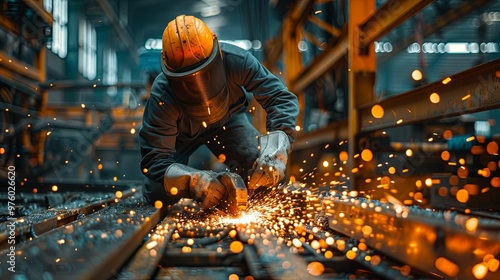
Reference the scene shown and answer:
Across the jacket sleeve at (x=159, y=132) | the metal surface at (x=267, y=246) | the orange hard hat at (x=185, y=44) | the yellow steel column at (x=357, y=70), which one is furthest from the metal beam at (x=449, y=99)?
the jacket sleeve at (x=159, y=132)

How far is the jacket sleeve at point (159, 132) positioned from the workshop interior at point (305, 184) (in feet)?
0.87

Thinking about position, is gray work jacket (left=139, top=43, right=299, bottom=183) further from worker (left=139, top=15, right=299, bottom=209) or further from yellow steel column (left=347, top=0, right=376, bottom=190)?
yellow steel column (left=347, top=0, right=376, bottom=190)

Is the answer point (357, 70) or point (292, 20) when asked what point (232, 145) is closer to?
point (357, 70)

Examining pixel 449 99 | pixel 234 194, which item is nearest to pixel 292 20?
pixel 449 99

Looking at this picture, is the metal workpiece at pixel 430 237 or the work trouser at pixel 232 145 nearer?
the metal workpiece at pixel 430 237

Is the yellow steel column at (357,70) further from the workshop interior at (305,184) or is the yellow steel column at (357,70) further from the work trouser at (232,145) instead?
the work trouser at (232,145)

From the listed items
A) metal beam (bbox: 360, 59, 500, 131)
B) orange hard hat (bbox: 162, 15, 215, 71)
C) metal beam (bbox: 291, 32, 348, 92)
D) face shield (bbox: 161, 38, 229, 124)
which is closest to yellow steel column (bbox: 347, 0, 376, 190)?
metal beam (bbox: 291, 32, 348, 92)

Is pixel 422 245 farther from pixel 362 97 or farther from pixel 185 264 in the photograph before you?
pixel 362 97

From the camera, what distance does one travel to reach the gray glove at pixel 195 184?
253cm

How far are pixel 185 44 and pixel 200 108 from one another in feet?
1.31

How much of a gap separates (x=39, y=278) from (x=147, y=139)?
1622 mm

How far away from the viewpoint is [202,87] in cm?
248

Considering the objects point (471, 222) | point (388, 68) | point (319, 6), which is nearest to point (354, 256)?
point (471, 222)

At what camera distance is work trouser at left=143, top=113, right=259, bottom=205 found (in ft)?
10.8
